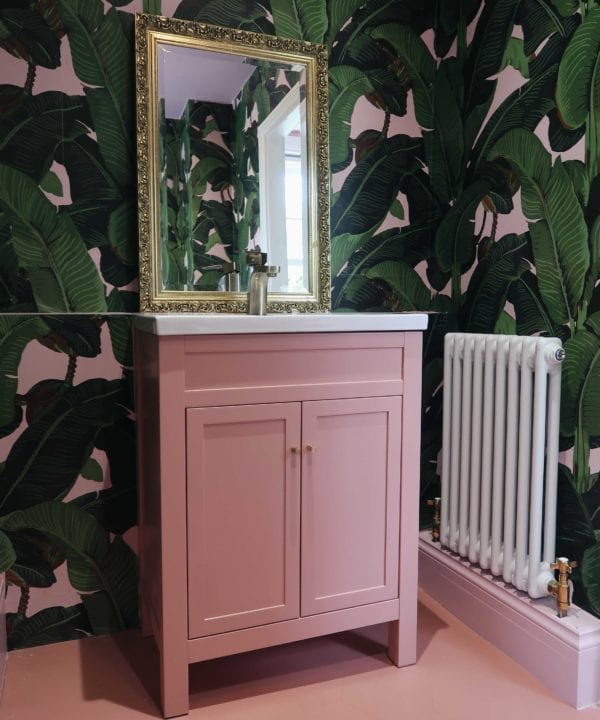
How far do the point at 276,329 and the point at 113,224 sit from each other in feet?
2.18

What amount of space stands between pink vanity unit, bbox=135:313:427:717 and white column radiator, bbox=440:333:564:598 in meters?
0.26

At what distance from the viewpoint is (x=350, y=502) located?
164cm

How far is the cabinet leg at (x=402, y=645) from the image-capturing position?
1.72 metres

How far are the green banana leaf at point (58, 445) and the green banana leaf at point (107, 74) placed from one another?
2.05 ft

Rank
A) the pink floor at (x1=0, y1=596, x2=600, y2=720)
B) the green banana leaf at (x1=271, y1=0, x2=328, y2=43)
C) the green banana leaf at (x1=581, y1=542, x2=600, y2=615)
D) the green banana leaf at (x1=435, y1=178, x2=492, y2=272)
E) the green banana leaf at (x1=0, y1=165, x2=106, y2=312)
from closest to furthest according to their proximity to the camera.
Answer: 1. the pink floor at (x1=0, y1=596, x2=600, y2=720)
2. the green banana leaf at (x1=581, y1=542, x2=600, y2=615)
3. the green banana leaf at (x1=0, y1=165, x2=106, y2=312)
4. the green banana leaf at (x1=271, y1=0, x2=328, y2=43)
5. the green banana leaf at (x1=435, y1=178, x2=492, y2=272)

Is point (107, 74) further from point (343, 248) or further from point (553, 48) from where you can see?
point (553, 48)

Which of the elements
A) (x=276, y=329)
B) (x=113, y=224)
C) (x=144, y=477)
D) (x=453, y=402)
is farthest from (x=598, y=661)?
(x=113, y=224)

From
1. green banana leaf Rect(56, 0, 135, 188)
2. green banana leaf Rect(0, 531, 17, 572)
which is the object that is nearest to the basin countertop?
green banana leaf Rect(56, 0, 135, 188)

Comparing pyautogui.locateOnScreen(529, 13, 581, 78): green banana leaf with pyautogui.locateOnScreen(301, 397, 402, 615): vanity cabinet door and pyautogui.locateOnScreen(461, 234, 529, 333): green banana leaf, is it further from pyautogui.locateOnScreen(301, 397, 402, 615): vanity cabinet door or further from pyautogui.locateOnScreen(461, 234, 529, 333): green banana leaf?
pyautogui.locateOnScreen(301, 397, 402, 615): vanity cabinet door

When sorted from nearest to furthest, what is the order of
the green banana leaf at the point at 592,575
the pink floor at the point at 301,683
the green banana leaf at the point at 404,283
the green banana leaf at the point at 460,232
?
the pink floor at the point at 301,683 → the green banana leaf at the point at 592,575 → the green banana leaf at the point at 460,232 → the green banana leaf at the point at 404,283

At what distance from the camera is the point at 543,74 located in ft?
5.85

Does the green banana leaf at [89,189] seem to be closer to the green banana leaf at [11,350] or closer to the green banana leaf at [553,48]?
the green banana leaf at [11,350]

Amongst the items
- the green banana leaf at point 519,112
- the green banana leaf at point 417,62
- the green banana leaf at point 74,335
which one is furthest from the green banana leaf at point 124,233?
the green banana leaf at point 519,112

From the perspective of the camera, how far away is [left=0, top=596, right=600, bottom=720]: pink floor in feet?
5.01
